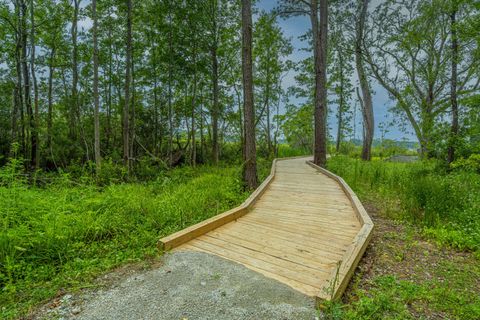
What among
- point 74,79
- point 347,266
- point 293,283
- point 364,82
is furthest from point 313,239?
point 364,82

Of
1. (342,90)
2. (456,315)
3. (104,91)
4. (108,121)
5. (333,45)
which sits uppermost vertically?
(333,45)

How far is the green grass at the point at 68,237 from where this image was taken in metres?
2.30

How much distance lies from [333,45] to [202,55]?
982 cm

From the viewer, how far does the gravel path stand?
1877 millimetres

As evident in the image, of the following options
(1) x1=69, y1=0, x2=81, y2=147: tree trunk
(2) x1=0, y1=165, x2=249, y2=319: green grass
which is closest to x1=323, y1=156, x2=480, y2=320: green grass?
(2) x1=0, y1=165, x2=249, y2=319: green grass

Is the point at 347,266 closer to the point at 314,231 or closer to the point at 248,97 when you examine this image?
the point at 314,231

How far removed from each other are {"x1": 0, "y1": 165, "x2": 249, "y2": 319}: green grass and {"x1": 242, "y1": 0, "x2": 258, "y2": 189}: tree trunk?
2.05m

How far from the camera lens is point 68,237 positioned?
10.0 ft

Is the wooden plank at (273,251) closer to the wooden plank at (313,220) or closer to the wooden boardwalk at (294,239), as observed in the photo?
the wooden boardwalk at (294,239)

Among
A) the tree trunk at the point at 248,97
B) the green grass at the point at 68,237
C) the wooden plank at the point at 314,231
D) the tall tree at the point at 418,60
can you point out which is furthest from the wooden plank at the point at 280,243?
the tall tree at the point at 418,60

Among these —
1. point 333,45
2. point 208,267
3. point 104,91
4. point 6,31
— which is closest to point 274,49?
point 333,45

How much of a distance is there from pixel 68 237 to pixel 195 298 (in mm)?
2130

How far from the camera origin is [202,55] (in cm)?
1223

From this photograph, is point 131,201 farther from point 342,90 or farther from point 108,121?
point 342,90
